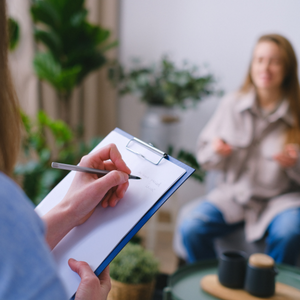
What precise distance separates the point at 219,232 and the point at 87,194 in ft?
3.66

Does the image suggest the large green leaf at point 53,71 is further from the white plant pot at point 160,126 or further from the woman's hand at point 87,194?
the woman's hand at point 87,194

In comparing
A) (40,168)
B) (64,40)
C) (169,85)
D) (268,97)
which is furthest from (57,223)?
(64,40)

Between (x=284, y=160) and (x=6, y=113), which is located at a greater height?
(x=6, y=113)

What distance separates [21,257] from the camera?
0.94ft

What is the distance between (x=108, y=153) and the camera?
2.09 ft

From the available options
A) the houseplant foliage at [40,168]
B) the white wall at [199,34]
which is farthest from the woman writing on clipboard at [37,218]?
the white wall at [199,34]

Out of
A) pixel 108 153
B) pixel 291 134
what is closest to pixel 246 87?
pixel 291 134

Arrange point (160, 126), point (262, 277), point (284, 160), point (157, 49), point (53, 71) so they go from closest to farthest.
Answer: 1. point (262, 277)
2. point (284, 160)
3. point (53, 71)
4. point (160, 126)
5. point (157, 49)

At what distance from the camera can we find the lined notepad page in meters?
0.56

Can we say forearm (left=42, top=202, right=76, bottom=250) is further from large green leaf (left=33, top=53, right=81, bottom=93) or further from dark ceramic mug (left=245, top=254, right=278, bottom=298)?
large green leaf (left=33, top=53, right=81, bottom=93)

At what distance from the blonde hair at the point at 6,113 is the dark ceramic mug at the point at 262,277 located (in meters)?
0.71

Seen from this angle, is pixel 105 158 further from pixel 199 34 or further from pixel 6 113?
pixel 199 34

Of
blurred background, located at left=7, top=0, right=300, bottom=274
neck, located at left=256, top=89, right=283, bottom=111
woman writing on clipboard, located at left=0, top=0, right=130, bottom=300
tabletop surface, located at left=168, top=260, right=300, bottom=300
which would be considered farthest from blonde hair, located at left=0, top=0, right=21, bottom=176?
blurred background, located at left=7, top=0, right=300, bottom=274

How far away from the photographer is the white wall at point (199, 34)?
2055 mm
